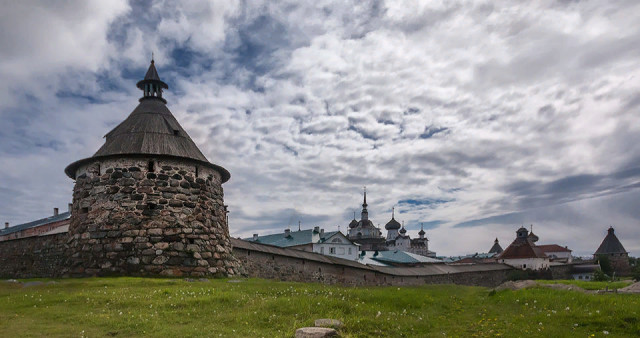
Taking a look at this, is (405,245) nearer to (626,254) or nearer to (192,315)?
(626,254)

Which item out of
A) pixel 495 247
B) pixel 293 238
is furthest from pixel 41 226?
pixel 495 247

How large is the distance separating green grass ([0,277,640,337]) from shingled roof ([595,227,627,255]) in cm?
8927

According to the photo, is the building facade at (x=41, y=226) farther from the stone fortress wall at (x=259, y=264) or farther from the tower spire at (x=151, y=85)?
the tower spire at (x=151, y=85)

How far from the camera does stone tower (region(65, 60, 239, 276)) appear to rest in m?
17.4

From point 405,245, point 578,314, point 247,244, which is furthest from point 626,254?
point 578,314

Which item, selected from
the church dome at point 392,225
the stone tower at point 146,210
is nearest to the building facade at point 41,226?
the stone tower at point 146,210

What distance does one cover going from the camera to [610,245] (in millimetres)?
87438

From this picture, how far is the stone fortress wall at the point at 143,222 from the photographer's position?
56.7 ft

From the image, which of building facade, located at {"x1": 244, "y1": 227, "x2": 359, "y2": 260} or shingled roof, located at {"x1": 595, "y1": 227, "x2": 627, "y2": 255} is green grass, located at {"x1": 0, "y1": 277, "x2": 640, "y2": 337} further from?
shingled roof, located at {"x1": 595, "y1": 227, "x2": 627, "y2": 255}

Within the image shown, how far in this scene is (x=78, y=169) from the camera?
19.8 metres

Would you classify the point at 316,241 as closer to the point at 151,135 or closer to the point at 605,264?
the point at 151,135

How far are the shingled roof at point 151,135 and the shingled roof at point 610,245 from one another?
89877 mm

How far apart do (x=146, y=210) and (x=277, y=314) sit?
10231 mm

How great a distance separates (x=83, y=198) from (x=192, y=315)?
1121 cm
